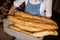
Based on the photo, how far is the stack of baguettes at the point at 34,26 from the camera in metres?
0.83

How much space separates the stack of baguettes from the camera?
0.83 m

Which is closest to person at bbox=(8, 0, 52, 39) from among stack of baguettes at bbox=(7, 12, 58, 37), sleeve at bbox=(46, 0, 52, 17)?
sleeve at bbox=(46, 0, 52, 17)

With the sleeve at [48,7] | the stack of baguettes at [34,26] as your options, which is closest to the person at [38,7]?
the sleeve at [48,7]

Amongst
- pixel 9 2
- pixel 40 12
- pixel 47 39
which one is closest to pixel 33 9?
pixel 40 12

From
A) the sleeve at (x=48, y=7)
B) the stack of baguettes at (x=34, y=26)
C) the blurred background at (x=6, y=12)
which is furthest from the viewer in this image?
the blurred background at (x=6, y=12)

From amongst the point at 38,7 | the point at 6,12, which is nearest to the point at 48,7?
the point at 38,7

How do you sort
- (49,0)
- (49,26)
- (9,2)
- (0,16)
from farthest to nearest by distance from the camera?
(9,2)
(0,16)
(49,0)
(49,26)

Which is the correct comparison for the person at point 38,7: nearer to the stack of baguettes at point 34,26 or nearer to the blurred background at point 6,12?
the stack of baguettes at point 34,26

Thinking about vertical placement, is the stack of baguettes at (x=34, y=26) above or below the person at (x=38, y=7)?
below

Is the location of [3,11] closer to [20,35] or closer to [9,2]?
[9,2]

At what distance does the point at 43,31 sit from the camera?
83 centimetres

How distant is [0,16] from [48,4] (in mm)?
868

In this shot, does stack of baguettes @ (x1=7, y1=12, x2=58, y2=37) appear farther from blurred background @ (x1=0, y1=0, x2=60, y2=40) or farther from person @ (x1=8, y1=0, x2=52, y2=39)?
blurred background @ (x1=0, y1=0, x2=60, y2=40)

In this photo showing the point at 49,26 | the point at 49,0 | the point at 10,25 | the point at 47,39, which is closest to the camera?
the point at 49,26
